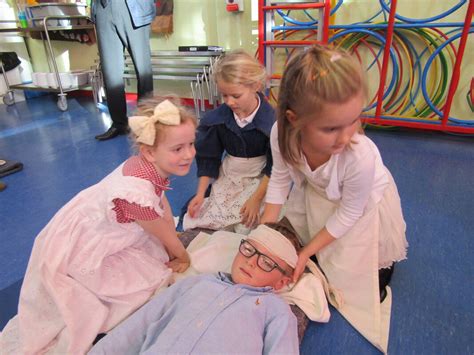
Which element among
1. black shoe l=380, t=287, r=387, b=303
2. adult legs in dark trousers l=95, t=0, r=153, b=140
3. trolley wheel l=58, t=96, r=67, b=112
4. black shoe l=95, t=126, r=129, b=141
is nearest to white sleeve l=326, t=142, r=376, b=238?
black shoe l=380, t=287, r=387, b=303

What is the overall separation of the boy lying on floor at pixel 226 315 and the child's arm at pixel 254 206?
0.32 m

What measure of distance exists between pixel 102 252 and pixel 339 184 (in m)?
0.68

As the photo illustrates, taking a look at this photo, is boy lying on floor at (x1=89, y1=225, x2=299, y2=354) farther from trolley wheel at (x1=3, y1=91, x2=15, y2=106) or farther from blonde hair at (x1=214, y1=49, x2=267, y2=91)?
trolley wheel at (x1=3, y1=91, x2=15, y2=106)

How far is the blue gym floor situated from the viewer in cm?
96

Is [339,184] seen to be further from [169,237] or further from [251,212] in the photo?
[169,237]

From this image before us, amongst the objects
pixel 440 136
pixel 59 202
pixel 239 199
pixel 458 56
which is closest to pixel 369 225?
pixel 239 199

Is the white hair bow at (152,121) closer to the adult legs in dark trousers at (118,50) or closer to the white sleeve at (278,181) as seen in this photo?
the white sleeve at (278,181)

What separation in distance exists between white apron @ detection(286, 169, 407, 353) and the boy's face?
20 centimetres

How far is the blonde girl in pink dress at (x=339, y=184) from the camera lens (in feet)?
2.44

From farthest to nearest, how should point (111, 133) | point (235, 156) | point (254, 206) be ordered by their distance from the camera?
point (111, 133)
point (235, 156)
point (254, 206)

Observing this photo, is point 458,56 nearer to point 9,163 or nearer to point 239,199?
point 239,199

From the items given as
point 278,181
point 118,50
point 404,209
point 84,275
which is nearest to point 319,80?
point 278,181

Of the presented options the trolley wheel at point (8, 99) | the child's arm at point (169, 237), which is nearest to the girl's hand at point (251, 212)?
the child's arm at point (169, 237)

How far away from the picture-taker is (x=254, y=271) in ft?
3.01
